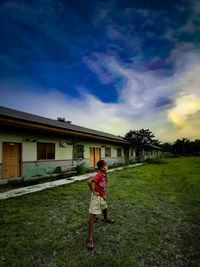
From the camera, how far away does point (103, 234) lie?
2.47 metres

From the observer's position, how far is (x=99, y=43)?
30.1 feet

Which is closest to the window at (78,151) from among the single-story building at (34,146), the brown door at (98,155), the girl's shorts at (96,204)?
the single-story building at (34,146)

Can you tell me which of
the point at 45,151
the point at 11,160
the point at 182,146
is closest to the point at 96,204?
the point at 11,160

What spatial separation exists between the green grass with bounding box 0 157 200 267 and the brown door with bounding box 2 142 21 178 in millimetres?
3393

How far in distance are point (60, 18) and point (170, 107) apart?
12.7 metres

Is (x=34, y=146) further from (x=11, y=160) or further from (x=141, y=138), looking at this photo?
(x=141, y=138)

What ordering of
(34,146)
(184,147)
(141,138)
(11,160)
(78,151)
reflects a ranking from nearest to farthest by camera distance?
(11,160), (34,146), (78,151), (141,138), (184,147)

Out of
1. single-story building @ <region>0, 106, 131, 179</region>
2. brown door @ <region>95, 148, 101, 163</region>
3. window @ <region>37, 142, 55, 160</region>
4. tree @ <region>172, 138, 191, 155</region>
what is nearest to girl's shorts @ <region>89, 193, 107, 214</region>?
single-story building @ <region>0, 106, 131, 179</region>

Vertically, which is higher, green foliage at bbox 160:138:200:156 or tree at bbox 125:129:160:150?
tree at bbox 125:129:160:150

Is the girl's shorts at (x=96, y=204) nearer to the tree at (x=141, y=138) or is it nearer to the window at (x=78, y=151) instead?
the window at (x=78, y=151)

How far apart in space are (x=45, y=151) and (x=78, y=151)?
3113mm

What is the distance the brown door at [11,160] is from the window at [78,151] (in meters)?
4.21

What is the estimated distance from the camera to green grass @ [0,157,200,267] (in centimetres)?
185

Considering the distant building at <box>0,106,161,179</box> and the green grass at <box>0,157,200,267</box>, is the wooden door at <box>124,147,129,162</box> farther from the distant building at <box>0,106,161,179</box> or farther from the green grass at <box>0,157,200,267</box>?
the green grass at <box>0,157,200,267</box>
